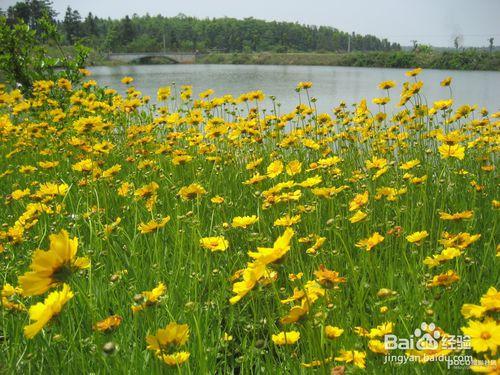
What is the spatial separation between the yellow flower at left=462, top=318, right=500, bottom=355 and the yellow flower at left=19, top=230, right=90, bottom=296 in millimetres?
554

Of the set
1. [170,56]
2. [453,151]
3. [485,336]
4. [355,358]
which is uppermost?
[170,56]

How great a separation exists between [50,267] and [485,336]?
59 centimetres

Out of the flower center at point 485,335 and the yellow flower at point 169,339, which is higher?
the flower center at point 485,335

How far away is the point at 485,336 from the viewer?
600 mm

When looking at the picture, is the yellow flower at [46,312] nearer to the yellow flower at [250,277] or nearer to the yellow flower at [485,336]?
the yellow flower at [250,277]

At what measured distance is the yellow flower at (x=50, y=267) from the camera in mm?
644

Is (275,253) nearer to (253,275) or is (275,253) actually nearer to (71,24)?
(253,275)

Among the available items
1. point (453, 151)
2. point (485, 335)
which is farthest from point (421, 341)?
point (453, 151)

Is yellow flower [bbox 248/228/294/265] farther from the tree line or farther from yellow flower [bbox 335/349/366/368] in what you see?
the tree line

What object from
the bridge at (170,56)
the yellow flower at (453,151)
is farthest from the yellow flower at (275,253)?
the bridge at (170,56)

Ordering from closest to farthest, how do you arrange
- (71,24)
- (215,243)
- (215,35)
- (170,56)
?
(215,243)
(170,56)
(71,24)
(215,35)

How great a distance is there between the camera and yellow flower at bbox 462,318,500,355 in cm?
57

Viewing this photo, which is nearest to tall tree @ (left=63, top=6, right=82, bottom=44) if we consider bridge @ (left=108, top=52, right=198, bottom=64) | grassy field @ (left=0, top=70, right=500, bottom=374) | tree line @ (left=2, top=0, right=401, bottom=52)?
tree line @ (left=2, top=0, right=401, bottom=52)

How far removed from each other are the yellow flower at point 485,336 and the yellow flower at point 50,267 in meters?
0.55
